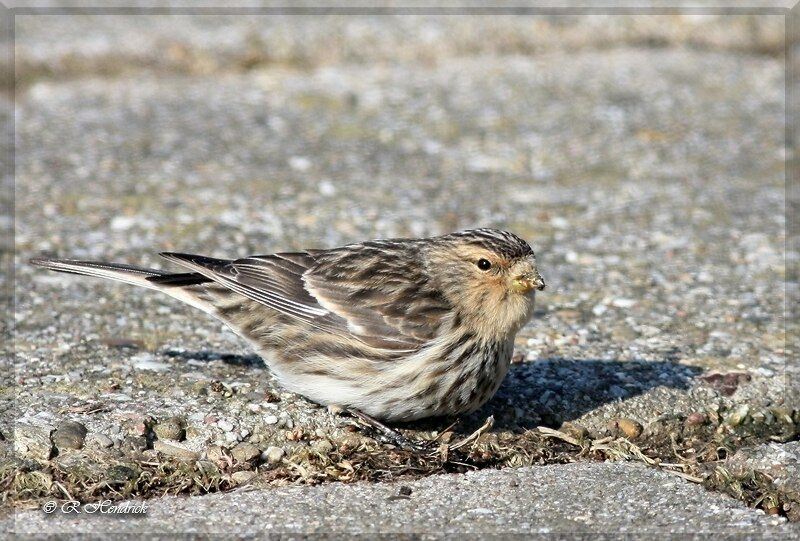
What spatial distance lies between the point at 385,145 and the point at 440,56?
5.31 ft

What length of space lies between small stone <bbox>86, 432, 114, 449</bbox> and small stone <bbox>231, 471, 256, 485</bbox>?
1.55 ft

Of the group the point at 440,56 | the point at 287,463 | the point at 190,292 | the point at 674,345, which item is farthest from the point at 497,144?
the point at 287,463

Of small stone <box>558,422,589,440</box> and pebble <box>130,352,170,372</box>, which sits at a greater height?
pebble <box>130,352,170,372</box>

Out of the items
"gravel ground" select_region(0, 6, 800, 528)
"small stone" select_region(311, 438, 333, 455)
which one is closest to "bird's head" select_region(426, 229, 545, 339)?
"gravel ground" select_region(0, 6, 800, 528)

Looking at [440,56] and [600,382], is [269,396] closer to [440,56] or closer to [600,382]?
[600,382]

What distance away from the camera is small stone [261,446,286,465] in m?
4.13

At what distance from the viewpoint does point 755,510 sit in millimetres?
3850

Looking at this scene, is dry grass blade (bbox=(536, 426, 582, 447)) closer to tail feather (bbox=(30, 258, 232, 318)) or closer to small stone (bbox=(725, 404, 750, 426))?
small stone (bbox=(725, 404, 750, 426))

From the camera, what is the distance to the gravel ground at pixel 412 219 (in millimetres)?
4293

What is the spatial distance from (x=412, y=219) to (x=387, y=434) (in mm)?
2614

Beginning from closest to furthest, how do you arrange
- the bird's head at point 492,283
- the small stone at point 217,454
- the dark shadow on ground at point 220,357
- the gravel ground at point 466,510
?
the gravel ground at point 466,510, the small stone at point 217,454, the bird's head at point 492,283, the dark shadow on ground at point 220,357

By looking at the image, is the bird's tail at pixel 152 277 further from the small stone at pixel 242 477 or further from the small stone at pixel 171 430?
the small stone at pixel 242 477

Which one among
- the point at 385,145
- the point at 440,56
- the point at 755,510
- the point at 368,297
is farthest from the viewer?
the point at 440,56

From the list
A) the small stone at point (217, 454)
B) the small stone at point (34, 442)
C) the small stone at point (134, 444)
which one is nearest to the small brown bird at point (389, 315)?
the small stone at point (217, 454)
